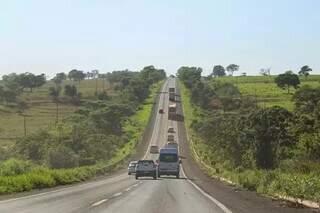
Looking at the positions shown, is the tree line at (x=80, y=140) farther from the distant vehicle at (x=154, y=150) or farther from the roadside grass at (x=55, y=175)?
the distant vehicle at (x=154, y=150)

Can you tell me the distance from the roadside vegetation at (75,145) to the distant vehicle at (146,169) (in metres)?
4.63

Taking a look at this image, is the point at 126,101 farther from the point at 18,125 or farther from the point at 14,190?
the point at 14,190

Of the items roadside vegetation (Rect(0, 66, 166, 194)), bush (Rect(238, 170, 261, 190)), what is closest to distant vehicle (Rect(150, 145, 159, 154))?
roadside vegetation (Rect(0, 66, 166, 194))

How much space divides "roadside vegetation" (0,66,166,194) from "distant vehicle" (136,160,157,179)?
4.63 m

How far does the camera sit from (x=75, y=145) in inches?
3765

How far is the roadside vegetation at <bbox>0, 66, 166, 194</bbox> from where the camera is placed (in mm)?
40541

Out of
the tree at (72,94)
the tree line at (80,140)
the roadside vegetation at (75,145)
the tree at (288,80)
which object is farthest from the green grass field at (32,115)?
the tree at (288,80)

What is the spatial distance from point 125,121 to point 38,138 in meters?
50.7

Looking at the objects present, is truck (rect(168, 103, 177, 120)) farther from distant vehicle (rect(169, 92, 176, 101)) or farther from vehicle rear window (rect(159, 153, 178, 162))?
vehicle rear window (rect(159, 153, 178, 162))

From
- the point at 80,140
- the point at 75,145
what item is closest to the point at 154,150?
the point at 80,140

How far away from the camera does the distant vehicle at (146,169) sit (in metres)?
53.5

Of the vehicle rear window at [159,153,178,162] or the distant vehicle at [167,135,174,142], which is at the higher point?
the vehicle rear window at [159,153,178,162]

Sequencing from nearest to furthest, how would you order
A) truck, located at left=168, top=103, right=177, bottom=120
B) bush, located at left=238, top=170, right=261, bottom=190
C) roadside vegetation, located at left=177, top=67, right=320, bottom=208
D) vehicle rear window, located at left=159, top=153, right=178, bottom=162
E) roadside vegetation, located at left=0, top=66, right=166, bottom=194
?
roadside vegetation, located at left=177, top=67, right=320, bottom=208, bush, located at left=238, top=170, right=261, bottom=190, roadside vegetation, located at left=0, top=66, right=166, bottom=194, vehicle rear window, located at left=159, top=153, right=178, bottom=162, truck, located at left=168, top=103, right=177, bottom=120

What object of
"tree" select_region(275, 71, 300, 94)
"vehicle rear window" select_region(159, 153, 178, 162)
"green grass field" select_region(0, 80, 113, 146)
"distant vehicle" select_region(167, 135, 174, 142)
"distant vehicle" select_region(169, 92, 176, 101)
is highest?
"tree" select_region(275, 71, 300, 94)
